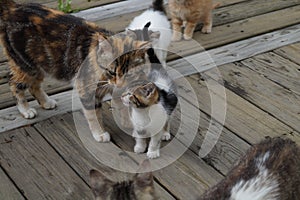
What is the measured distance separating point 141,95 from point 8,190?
91 centimetres

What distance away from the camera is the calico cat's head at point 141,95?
3043 millimetres

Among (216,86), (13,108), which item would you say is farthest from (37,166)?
(216,86)

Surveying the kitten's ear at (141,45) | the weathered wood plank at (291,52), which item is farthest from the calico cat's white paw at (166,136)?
the weathered wood plank at (291,52)

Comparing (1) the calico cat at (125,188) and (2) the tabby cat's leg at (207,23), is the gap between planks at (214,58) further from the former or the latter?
(1) the calico cat at (125,188)

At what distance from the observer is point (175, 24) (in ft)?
15.6

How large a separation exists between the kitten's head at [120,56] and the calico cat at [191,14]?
1.50 m

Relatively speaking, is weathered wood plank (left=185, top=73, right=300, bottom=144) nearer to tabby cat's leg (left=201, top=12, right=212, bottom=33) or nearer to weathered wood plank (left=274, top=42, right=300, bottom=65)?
weathered wood plank (left=274, top=42, right=300, bottom=65)

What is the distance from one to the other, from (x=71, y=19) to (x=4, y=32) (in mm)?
440

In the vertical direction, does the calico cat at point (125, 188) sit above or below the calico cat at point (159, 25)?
above

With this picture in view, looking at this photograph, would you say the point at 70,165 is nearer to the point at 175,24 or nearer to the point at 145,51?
the point at 145,51

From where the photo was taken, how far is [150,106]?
3.14m

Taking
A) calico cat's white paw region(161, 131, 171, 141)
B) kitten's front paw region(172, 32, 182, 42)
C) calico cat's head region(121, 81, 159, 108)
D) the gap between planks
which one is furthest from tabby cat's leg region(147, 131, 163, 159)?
kitten's front paw region(172, 32, 182, 42)

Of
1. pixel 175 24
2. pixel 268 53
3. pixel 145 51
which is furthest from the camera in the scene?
pixel 175 24

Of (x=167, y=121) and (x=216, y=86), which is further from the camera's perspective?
(x=216, y=86)
